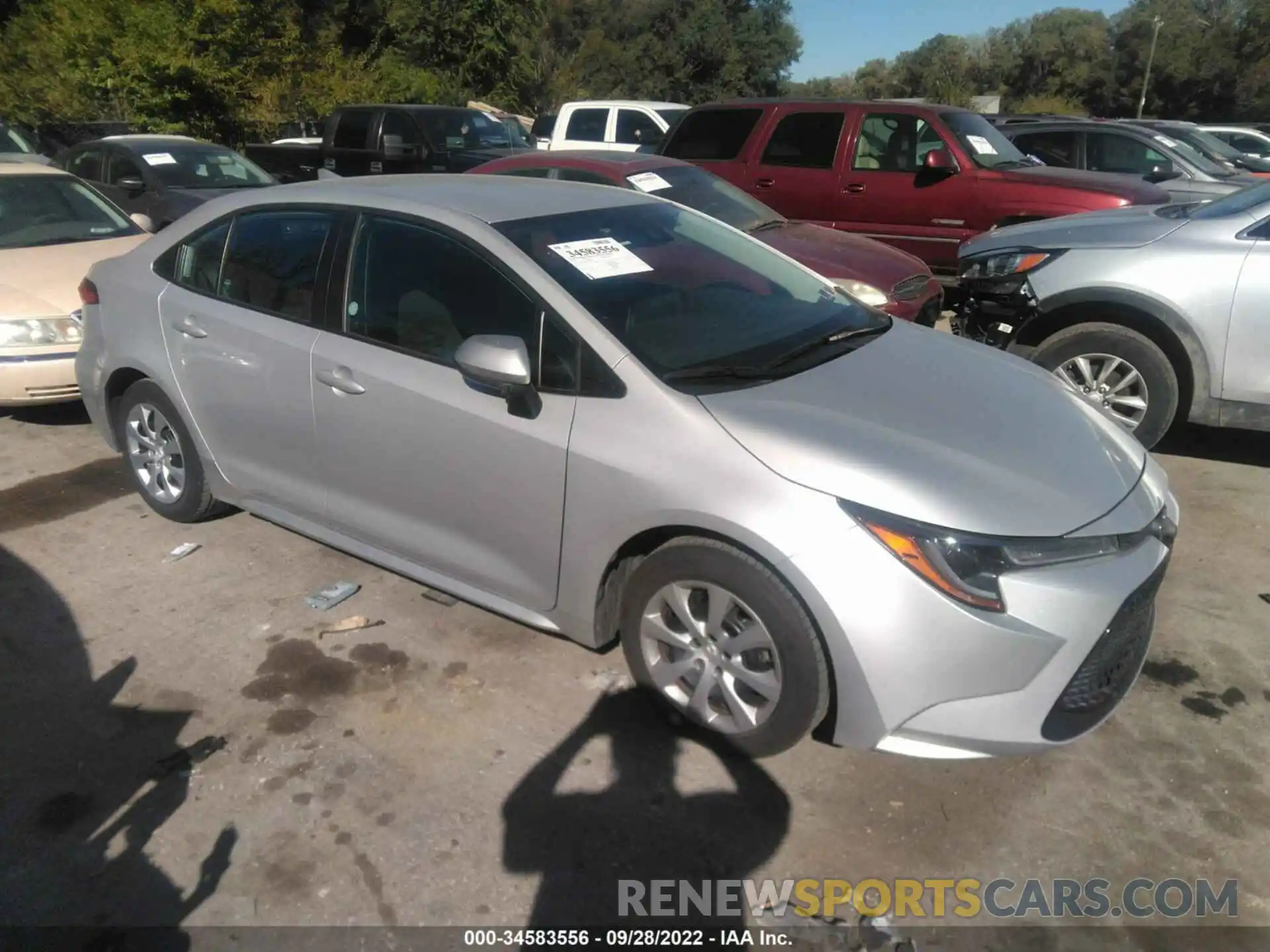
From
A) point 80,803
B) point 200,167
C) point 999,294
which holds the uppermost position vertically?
point 200,167

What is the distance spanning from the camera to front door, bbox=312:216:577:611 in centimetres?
319

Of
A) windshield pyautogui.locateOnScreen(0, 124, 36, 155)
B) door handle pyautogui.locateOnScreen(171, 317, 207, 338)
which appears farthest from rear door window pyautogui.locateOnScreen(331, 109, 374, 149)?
door handle pyautogui.locateOnScreen(171, 317, 207, 338)

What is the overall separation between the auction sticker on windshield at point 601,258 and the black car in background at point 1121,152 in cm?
879

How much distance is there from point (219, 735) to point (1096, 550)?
2.76m

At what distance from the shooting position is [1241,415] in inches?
196

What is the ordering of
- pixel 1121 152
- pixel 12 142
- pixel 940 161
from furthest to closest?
pixel 12 142
pixel 1121 152
pixel 940 161

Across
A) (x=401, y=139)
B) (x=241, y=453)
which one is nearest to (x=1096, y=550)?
(x=241, y=453)

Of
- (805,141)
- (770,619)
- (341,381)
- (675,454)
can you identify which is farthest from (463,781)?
(805,141)

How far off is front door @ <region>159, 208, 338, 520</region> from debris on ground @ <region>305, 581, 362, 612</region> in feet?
1.15

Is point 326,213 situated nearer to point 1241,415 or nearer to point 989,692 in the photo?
point 989,692

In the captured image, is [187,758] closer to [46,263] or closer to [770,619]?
[770,619]

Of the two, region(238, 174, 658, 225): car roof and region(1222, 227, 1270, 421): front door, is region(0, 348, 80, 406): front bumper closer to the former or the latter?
region(238, 174, 658, 225): car roof

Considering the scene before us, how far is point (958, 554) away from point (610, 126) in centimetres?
Result: 1246

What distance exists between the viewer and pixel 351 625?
386 centimetres
